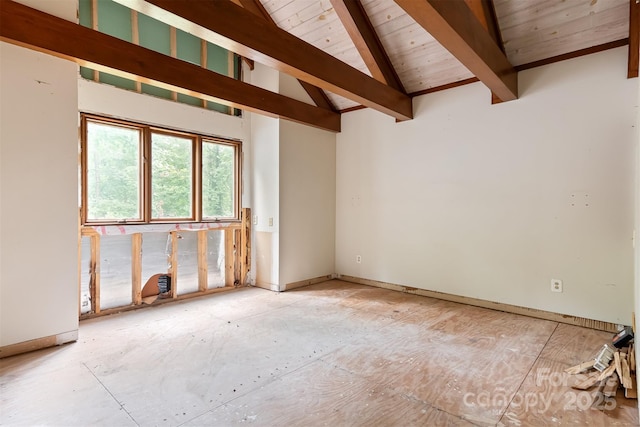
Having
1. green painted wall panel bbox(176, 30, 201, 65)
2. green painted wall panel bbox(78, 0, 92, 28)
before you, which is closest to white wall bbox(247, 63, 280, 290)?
green painted wall panel bbox(176, 30, 201, 65)

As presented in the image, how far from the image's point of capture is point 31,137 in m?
2.63

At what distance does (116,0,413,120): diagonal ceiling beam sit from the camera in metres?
2.12

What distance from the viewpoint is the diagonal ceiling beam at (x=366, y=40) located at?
357 centimetres

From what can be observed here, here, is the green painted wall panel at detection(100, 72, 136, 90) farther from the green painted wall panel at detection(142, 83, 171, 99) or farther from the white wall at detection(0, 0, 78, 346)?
the white wall at detection(0, 0, 78, 346)

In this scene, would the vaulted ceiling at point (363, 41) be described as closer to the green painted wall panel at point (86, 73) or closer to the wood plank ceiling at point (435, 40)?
the wood plank ceiling at point (435, 40)

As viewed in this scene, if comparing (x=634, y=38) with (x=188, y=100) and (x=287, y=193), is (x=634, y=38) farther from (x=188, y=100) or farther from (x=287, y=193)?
(x=188, y=100)

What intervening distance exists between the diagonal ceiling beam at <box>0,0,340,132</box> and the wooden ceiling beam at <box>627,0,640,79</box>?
11.9 feet

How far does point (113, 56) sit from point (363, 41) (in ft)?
8.61

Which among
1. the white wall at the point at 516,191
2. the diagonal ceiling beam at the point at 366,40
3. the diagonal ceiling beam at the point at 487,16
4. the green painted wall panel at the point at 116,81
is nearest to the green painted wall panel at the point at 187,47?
the green painted wall panel at the point at 116,81

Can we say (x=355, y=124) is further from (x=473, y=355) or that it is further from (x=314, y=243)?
(x=473, y=355)

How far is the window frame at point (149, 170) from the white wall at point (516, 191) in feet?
6.64

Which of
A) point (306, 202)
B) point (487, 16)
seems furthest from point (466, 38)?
point (306, 202)

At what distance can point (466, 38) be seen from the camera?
2.50 m

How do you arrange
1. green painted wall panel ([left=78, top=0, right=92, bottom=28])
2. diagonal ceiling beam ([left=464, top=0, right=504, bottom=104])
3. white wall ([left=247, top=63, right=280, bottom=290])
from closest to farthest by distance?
1. diagonal ceiling beam ([left=464, top=0, right=504, bottom=104])
2. green painted wall panel ([left=78, top=0, right=92, bottom=28])
3. white wall ([left=247, top=63, right=280, bottom=290])
